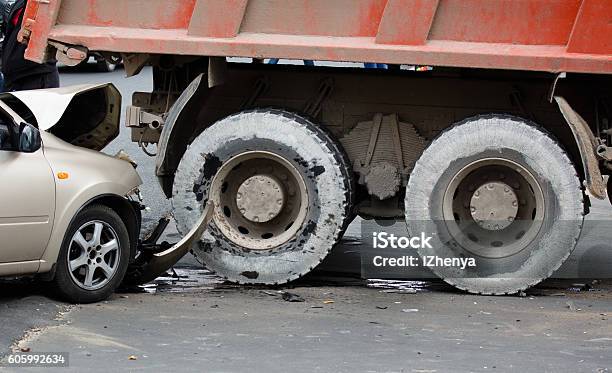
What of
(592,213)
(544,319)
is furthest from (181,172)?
(592,213)

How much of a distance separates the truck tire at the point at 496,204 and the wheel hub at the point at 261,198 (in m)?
0.90

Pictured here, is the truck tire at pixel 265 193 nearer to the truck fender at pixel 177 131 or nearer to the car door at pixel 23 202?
the truck fender at pixel 177 131

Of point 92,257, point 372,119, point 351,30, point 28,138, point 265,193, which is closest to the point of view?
point 28,138

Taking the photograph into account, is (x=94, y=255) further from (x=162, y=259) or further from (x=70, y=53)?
(x=70, y=53)

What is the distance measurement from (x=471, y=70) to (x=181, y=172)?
214cm

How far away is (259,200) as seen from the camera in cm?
926

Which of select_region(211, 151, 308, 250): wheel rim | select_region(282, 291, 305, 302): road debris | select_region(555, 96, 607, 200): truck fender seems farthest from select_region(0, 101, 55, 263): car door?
select_region(555, 96, 607, 200): truck fender

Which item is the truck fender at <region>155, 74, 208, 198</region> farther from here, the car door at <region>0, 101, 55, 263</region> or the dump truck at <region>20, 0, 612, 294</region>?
the car door at <region>0, 101, 55, 263</region>

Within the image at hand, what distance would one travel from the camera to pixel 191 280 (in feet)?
31.8

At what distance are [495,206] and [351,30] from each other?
1.52 meters

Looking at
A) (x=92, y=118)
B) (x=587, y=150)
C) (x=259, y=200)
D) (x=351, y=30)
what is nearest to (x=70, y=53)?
(x=92, y=118)

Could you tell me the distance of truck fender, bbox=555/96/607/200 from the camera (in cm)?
878

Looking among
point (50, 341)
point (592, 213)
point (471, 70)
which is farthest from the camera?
point (592, 213)

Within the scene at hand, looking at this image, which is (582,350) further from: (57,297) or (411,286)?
(57,297)
